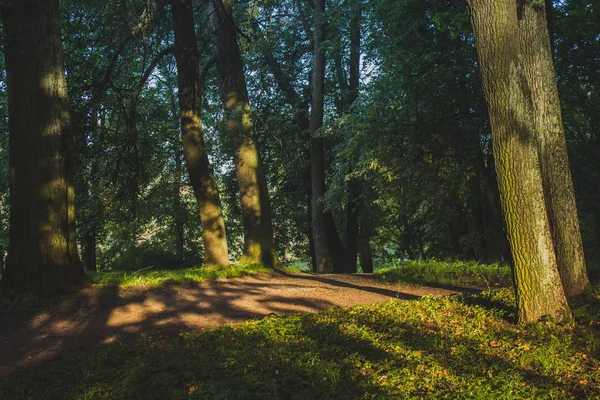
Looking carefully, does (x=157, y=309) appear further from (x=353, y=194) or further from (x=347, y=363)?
(x=353, y=194)

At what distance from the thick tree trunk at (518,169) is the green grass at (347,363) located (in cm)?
36

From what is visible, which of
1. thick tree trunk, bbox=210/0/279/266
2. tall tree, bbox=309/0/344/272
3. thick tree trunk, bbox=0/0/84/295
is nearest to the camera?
thick tree trunk, bbox=0/0/84/295

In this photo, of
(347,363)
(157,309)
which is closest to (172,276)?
(157,309)

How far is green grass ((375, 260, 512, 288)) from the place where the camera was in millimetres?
9531

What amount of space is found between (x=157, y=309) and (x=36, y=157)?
330cm

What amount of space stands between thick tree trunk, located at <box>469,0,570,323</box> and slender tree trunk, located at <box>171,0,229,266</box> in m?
7.45

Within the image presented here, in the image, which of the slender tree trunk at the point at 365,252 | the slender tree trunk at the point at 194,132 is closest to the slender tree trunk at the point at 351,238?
the slender tree trunk at the point at 365,252

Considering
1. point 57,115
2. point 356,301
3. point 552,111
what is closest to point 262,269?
point 356,301

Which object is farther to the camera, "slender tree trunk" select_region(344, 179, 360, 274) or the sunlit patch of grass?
"slender tree trunk" select_region(344, 179, 360, 274)

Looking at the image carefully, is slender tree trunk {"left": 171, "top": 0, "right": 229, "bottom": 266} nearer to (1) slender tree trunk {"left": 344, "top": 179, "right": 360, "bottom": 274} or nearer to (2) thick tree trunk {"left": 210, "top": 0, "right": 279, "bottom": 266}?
(2) thick tree trunk {"left": 210, "top": 0, "right": 279, "bottom": 266}

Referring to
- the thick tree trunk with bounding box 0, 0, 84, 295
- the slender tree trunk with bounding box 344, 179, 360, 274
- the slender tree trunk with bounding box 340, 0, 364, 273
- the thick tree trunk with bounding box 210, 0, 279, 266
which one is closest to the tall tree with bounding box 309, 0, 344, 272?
the slender tree trunk with bounding box 340, 0, 364, 273

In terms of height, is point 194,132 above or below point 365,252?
above

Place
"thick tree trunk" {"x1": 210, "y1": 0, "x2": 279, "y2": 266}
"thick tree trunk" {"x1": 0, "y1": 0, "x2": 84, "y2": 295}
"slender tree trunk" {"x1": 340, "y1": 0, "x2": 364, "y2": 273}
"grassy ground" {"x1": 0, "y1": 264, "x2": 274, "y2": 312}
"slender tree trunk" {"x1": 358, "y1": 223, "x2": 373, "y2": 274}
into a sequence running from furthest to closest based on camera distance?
"slender tree trunk" {"x1": 358, "y1": 223, "x2": 373, "y2": 274}
"slender tree trunk" {"x1": 340, "y1": 0, "x2": 364, "y2": 273}
"thick tree trunk" {"x1": 210, "y1": 0, "x2": 279, "y2": 266}
"thick tree trunk" {"x1": 0, "y1": 0, "x2": 84, "y2": 295}
"grassy ground" {"x1": 0, "y1": 264, "x2": 274, "y2": 312}

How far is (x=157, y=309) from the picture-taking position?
A: 7.47 metres
